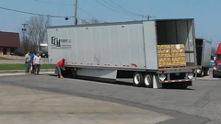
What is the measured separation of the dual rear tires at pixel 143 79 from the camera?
18.4 m

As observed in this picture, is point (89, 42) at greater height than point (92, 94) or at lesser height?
greater

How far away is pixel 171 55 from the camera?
60.5ft

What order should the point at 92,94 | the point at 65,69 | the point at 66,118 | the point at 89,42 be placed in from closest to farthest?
the point at 66,118 < the point at 92,94 < the point at 89,42 < the point at 65,69

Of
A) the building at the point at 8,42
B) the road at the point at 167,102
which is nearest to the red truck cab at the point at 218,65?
the road at the point at 167,102

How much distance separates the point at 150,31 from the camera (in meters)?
17.6

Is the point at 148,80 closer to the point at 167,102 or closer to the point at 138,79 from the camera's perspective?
the point at 138,79

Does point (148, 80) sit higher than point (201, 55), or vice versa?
point (201, 55)

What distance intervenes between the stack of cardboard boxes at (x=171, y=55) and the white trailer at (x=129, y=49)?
0.36 m

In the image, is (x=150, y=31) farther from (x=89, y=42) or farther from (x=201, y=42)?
(x=201, y=42)

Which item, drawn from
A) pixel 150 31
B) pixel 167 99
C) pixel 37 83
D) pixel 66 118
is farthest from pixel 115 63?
pixel 66 118

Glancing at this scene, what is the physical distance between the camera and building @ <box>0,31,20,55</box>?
82.1m

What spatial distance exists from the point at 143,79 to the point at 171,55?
199 centimetres

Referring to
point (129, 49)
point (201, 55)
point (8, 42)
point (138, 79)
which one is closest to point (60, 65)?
point (129, 49)

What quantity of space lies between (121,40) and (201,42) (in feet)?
45.6
